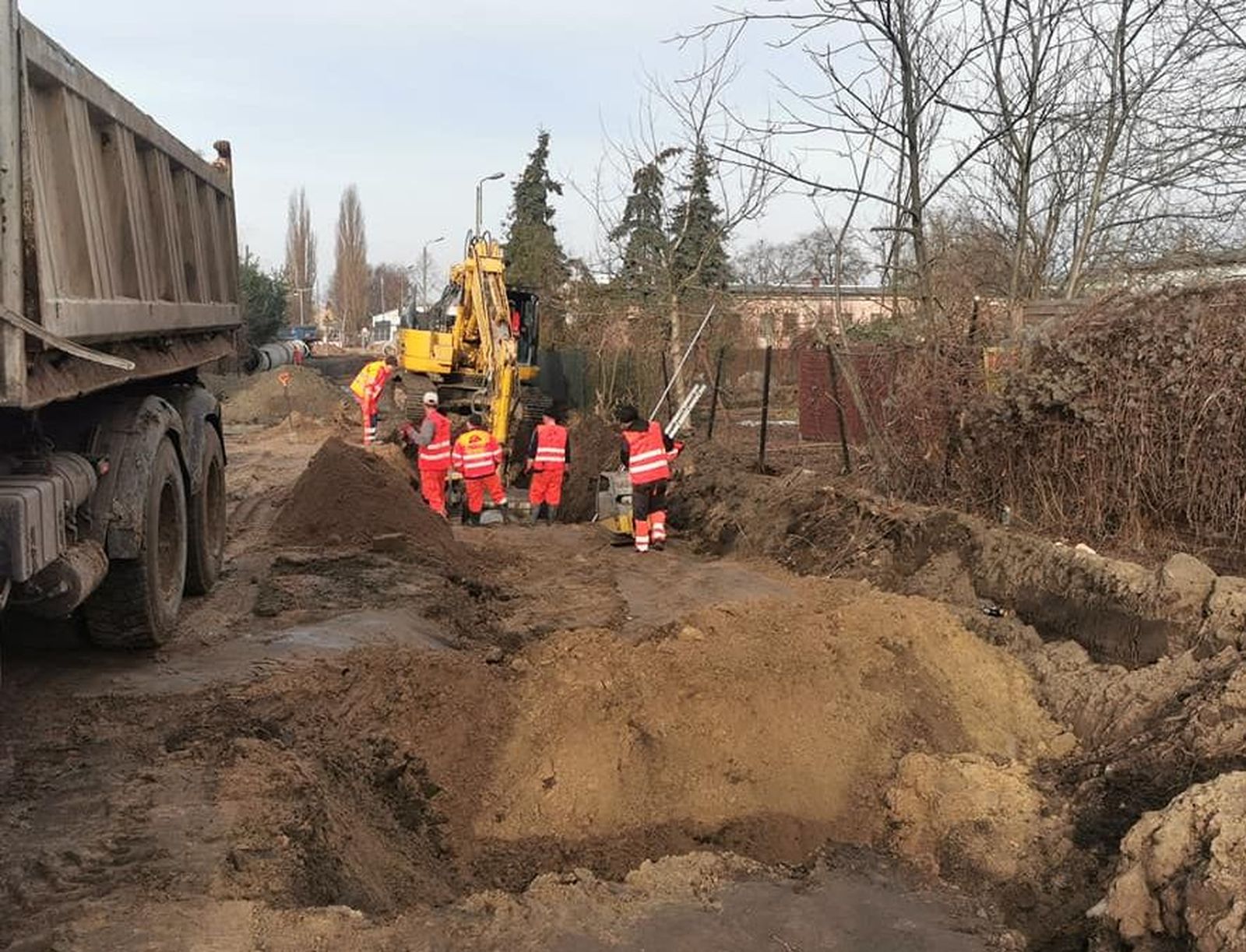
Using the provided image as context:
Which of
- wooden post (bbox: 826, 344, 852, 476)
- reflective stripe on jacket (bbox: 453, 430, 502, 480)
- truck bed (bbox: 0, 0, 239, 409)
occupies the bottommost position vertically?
reflective stripe on jacket (bbox: 453, 430, 502, 480)

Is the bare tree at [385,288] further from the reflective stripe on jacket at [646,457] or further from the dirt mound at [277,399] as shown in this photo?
the reflective stripe on jacket at [646,457]

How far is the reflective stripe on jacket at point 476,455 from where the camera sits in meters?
12.5

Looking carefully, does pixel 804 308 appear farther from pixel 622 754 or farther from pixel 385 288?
pixel 385 288

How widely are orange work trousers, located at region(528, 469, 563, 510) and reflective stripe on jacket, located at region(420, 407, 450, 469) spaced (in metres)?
1.18

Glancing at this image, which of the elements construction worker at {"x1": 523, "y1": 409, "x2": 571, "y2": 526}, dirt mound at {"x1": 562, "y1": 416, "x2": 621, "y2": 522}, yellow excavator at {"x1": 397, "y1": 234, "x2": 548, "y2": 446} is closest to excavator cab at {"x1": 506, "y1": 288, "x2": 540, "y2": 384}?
yellow excavator at {"x1": 397, "y1": 234, "x2": 548, "y2": 446}

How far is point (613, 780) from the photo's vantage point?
5.28 metres

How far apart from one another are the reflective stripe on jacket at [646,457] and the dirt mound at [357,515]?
1.96 meters

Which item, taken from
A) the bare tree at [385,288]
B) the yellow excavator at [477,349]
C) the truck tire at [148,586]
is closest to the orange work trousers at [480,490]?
the yellow excavator at [477,349]

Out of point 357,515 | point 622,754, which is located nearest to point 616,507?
point 357,515

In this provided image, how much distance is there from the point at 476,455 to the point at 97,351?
8127 mm

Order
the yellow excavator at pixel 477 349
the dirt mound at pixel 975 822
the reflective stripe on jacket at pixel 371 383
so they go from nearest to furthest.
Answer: the dirt mound at pixel 975 822 < the yellow excavator at pixel 477 349 < the reflective stripe on jacket at pixel 371 383

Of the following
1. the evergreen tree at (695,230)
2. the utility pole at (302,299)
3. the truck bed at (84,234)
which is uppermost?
the utility pole at (302,299)

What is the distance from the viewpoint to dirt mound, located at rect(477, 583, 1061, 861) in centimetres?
510

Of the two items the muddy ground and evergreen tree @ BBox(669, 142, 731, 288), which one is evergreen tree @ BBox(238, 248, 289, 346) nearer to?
evergreen tree @ BBox(669, 142, 731, 288)
